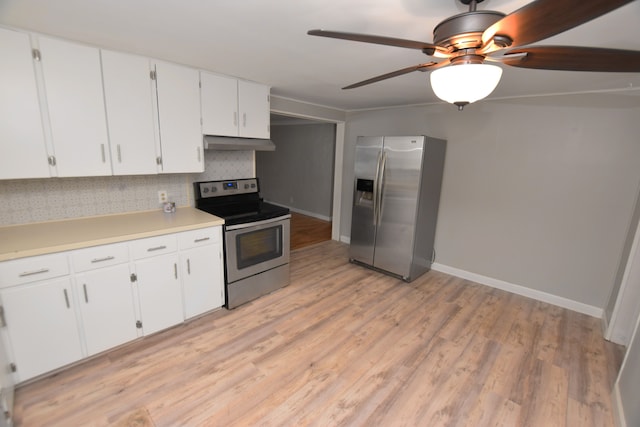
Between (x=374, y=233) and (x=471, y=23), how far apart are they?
289cm

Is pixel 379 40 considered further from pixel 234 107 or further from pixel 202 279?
pixel 202 279

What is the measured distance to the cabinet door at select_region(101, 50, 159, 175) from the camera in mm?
2150

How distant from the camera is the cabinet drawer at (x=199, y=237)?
2405mm

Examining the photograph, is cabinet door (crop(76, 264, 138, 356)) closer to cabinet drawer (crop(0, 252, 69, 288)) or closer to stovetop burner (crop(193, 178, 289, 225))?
cabinet drawer (crop(0, 252, 69, 288))

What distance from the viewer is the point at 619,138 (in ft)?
8.82

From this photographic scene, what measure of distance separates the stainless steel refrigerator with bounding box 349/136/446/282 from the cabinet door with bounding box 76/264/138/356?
2.71m

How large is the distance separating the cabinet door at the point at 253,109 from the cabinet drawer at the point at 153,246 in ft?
4.19

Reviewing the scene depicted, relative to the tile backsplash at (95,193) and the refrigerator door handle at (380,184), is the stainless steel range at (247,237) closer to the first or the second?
the tile backsplash at (95,193)

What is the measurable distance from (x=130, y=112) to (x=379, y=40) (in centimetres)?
208

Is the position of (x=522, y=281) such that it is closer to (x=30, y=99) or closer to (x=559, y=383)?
(x=559, y=383)

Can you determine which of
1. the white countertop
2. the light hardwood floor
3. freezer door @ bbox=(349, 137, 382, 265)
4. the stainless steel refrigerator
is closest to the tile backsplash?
the white countertop

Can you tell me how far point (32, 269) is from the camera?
1.77 metres

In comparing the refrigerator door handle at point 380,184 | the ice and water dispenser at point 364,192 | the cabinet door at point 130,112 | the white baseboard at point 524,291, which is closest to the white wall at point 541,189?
the white baseboard at point 524,291

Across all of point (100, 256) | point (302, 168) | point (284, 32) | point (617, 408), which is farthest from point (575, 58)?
point (302, 168)
